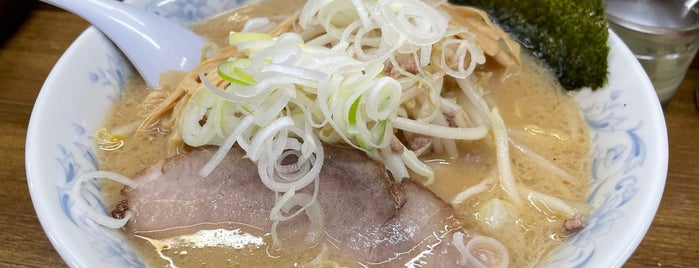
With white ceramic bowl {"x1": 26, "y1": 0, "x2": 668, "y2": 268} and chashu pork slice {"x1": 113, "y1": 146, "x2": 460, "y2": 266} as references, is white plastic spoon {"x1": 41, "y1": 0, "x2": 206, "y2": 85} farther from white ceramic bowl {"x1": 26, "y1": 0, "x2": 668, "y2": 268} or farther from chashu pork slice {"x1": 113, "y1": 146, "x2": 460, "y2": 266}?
chashu pork slice {"x1": 113, "y1": 146, "x2": 460, "y2": 266}

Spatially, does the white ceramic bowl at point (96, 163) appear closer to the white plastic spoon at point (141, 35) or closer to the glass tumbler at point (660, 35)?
the white plastic spoon at point (141, 35)

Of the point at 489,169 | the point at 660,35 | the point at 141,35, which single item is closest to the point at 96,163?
the point at 141,35

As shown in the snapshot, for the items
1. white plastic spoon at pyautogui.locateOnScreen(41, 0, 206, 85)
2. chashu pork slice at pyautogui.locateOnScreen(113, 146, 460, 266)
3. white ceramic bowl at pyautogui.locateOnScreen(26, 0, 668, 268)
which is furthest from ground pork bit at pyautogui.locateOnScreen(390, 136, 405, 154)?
white plastic spoon at pyautogui.locateOnScreen(41, 0, 206, 85)

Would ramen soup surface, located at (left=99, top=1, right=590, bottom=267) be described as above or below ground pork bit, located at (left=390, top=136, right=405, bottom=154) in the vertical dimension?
below

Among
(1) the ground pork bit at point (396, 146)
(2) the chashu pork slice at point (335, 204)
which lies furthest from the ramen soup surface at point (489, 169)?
(1) the ground pork bit at point (396, 146)

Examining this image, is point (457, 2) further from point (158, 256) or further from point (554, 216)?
point (158, 256)

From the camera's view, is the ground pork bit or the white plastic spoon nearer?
the ground pork bit

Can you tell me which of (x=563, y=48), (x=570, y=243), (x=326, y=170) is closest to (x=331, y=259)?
(x=326, y=170)
